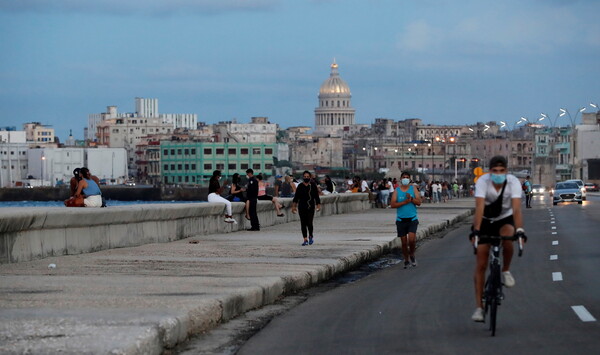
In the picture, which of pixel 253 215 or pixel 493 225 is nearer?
pixel 493 225

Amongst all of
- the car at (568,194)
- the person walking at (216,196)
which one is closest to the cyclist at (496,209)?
the person walking at (216,196)

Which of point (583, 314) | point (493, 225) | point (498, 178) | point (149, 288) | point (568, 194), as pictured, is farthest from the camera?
point (568, 194)

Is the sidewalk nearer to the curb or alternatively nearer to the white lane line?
the curb

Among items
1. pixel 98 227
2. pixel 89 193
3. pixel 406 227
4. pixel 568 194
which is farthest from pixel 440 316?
pixel 568 194

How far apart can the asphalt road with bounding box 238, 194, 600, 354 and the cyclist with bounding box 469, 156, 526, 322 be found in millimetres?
715

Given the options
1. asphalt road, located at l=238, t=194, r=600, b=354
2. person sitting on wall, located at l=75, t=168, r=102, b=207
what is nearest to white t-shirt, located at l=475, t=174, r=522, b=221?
asphalt road, located at l=238, t=194, r=600, b=354

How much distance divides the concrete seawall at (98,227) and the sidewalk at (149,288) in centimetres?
29

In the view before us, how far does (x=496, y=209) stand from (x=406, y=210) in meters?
10.1

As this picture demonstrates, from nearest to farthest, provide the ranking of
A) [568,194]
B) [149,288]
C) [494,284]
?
[494,284]
[149,288]
[568,194]

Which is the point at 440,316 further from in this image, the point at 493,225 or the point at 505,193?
the point at 505,193

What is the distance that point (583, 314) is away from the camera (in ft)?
46.8

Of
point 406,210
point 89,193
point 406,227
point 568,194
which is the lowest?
point 568,194

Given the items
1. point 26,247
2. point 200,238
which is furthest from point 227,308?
point 200,238

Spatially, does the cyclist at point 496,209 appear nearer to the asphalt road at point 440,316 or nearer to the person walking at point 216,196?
the asphalt road at point 440,316
